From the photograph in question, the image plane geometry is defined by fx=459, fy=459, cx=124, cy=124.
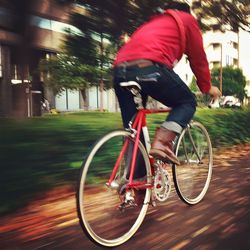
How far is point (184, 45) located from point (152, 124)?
3371 mm

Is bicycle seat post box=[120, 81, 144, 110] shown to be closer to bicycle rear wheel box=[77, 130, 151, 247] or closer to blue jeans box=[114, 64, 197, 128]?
blue jeans box=[114, 64, 197, 128]

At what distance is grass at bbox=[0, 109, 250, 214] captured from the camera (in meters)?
4.07

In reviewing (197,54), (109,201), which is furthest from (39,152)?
(197,54)

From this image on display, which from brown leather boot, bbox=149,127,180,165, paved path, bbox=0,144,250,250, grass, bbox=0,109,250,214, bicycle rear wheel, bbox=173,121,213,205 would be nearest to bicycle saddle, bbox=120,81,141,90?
brown leather boot, bbox=149,127,180,165

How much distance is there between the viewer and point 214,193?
5148 mm

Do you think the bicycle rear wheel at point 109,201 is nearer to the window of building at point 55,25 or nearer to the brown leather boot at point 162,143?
the brown leather boot at point 162,143

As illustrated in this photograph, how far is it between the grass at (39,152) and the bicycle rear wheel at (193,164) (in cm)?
120

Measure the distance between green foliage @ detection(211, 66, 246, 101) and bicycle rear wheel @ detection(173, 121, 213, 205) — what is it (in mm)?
66670

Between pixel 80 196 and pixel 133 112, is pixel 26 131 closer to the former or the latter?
pixel 133 112

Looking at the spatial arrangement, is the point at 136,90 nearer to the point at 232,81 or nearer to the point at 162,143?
the point at 162,143

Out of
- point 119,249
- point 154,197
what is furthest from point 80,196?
point 154,197

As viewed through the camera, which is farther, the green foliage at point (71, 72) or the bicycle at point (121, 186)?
the green foliage at point (71, 72)

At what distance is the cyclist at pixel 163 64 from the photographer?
339 centimetres

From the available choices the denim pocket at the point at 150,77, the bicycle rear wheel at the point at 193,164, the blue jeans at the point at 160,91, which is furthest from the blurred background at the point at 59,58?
the denim pocket at the point at 150,77
